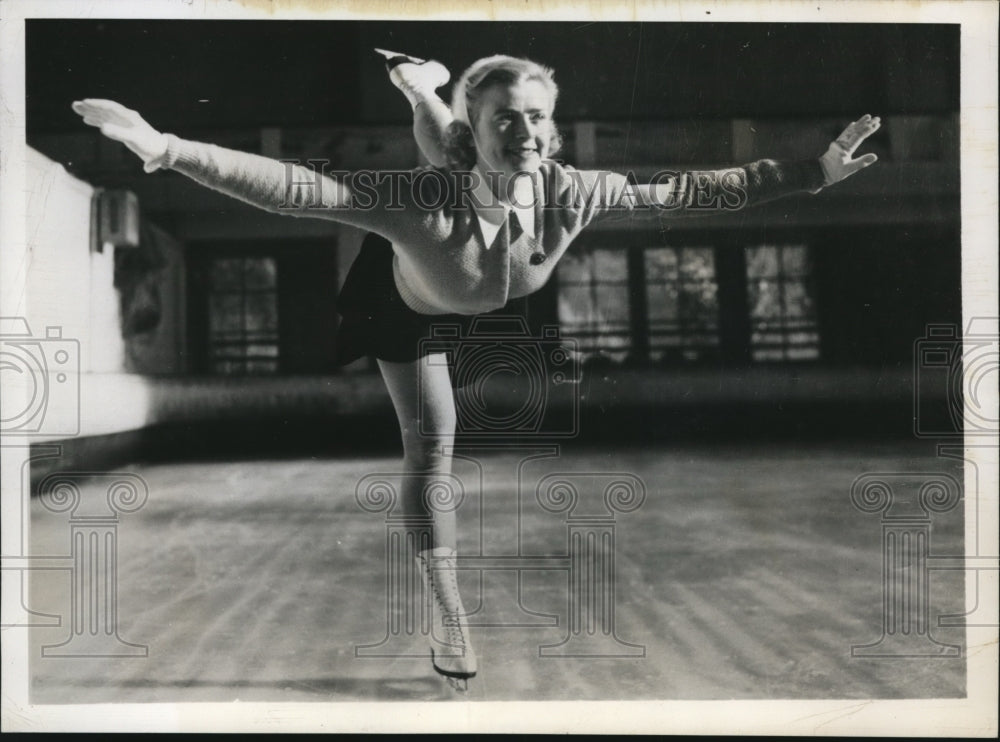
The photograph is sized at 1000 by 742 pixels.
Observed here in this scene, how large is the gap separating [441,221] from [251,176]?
0.61m

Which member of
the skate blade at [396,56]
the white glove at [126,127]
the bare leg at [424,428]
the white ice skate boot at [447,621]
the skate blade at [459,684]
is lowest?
the skate blade at [459,684]

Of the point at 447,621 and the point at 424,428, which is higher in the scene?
the point at 424,428

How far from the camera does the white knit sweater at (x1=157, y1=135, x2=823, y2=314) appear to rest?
2.54 metres

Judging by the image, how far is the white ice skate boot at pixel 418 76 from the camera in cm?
256

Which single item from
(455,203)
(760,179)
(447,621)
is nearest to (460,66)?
(455,203)

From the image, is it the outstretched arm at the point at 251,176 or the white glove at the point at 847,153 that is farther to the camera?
the white glove at the point at 847,153

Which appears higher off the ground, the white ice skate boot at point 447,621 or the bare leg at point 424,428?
the bare leg at point 424,428

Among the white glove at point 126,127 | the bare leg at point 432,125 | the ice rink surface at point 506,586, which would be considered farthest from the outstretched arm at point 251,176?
the ice rink surface at point 506,586

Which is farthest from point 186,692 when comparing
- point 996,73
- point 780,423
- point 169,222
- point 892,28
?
point 996,73

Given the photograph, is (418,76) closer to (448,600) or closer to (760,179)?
(760,179)

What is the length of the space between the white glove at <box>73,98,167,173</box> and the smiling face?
1.00 m

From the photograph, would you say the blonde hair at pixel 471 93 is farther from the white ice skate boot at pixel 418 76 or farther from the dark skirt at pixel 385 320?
the dark skirt at pixel 385 320

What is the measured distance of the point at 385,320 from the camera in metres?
2.58

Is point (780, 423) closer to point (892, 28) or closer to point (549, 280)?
point (549, 280)
